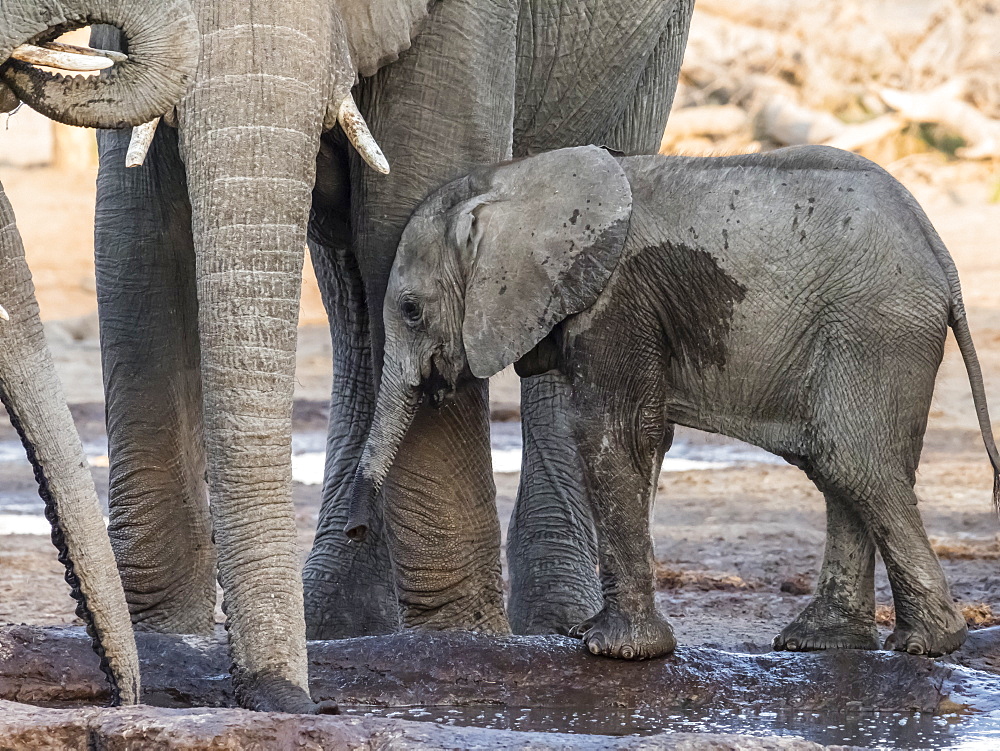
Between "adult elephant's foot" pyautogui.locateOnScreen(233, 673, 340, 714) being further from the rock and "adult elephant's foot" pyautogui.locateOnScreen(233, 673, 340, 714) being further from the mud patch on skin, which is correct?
the mud patch on skin

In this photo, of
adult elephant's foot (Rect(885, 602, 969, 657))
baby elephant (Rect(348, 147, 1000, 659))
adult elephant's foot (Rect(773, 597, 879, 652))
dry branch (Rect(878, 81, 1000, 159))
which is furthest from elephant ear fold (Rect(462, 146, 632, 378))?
dry branch (Rect(878, 81, 1000, 159))

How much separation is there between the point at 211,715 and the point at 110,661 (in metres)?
0.40

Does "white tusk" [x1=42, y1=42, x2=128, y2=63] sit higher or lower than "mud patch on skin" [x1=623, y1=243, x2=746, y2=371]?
higher

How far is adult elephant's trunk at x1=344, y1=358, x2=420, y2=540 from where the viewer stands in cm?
428

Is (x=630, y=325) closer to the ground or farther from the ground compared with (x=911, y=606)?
farther from the ground

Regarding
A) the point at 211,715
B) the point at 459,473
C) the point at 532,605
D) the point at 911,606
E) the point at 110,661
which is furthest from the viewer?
the point at 532,605

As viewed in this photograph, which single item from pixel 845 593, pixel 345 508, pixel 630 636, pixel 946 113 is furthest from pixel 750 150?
pixel 630 636

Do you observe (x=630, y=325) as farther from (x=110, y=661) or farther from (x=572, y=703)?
(x=110, y=661)

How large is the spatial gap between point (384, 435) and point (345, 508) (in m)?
0.89

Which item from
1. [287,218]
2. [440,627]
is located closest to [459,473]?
[440,627]

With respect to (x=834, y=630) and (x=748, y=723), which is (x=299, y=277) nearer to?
(x=748, y=723)

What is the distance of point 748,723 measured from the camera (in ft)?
12.6

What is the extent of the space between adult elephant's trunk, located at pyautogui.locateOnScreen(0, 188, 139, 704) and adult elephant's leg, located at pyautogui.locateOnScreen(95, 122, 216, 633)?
1168mm

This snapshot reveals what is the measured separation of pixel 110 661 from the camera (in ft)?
11.1
